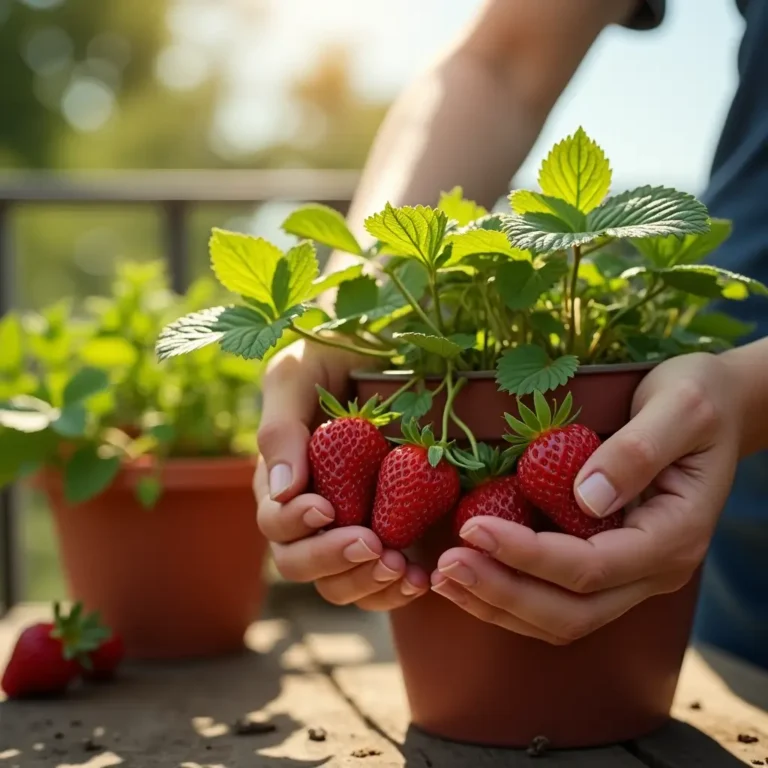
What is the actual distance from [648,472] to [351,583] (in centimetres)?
24

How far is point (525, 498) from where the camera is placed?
760 mm

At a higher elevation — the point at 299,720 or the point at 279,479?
the point at 279,479

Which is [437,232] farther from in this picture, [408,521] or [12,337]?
[12,337]

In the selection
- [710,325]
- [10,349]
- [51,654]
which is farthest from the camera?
[10,349]

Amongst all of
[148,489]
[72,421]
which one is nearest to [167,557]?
[148,489]

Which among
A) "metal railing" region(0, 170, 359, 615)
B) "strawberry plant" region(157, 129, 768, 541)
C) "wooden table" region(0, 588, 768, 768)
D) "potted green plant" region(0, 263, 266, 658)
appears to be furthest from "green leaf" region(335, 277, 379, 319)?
"metal railing" region(0, 170, 359, 615)

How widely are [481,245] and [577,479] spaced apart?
0.62ft

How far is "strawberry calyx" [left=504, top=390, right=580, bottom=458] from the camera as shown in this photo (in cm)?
75

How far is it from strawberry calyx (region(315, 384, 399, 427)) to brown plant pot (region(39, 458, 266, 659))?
19.1 inches

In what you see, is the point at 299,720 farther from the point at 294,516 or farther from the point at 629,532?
the point at 629,532

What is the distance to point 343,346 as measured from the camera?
2.82 feet

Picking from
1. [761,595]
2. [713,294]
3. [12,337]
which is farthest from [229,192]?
[713,294]

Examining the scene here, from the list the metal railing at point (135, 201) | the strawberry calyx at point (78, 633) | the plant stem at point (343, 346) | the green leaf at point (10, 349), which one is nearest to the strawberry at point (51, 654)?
the strawberry calyx at point (78, 633)

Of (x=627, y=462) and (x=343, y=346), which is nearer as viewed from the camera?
(x=627, y=462)
